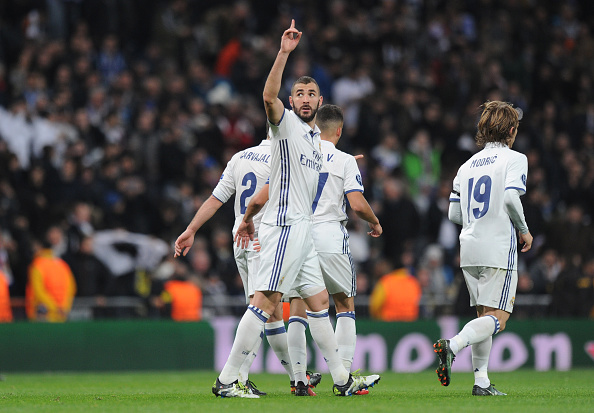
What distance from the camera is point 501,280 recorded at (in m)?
8.74

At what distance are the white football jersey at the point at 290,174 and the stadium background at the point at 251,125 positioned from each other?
306 inches

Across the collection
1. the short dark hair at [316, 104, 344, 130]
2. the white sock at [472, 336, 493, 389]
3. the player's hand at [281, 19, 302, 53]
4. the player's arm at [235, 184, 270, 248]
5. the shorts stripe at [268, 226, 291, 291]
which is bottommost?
the white sock at [472, 336, 493, 389]

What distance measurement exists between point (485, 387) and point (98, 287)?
8633mm

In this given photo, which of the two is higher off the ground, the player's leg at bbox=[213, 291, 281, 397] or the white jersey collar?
the white jersey collar

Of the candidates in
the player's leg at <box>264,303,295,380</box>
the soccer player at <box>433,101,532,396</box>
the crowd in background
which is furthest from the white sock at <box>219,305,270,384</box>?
the crowd in background

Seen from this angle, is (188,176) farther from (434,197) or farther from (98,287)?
(434,197)

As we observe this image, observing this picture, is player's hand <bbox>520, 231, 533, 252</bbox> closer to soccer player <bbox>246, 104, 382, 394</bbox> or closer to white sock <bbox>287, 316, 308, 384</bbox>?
soccer player <bbox>246, 104, 382, 394</bbox>

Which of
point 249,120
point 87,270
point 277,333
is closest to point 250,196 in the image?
point 277,333

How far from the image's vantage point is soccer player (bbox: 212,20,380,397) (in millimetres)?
8164

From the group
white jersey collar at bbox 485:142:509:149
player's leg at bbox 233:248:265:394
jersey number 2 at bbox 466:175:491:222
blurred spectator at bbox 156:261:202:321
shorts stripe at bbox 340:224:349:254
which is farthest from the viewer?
blurred spectator at bbox 156:261:202:321

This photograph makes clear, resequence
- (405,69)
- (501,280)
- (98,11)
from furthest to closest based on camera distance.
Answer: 1. (405,69)
2. (98,11)
3. (501,280)

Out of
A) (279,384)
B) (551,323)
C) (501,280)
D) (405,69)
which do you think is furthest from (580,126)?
(501,280)

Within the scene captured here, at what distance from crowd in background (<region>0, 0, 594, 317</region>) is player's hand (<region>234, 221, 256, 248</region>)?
7.06 meters

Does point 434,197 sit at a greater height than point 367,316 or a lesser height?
greater
